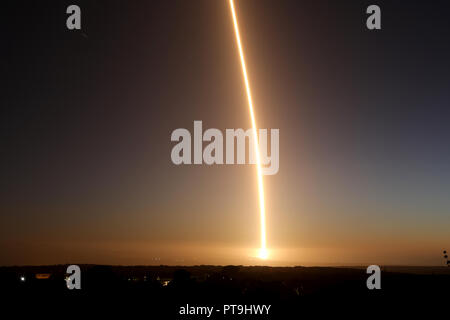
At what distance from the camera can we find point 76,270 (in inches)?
1476
